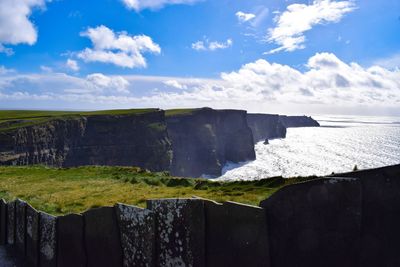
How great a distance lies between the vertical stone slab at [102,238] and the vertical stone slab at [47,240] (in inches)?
58.4

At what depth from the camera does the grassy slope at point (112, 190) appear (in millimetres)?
15219

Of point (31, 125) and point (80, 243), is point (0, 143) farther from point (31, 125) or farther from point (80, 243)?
point (80, 243)

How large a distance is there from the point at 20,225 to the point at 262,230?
954 cm

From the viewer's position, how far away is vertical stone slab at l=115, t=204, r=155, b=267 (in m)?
8.64

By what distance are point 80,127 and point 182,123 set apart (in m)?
65.5

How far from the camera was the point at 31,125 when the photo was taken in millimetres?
92188

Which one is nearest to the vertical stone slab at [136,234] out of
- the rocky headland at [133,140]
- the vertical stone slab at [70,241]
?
the vertical stone slab at [70,241]

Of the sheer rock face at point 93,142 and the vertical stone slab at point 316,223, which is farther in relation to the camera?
the sheer rock face at point 93,142

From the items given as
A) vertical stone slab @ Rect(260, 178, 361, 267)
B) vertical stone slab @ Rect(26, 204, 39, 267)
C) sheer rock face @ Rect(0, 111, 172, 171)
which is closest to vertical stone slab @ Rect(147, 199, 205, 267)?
vertical stone slab @ Rect(260, 178, 361, 267)

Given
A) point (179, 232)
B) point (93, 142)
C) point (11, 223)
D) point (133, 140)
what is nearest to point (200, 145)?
point (133, 140)

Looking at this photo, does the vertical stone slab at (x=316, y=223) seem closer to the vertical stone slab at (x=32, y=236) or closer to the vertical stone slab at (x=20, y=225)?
the vertical stone slab at (x=32, y=236)

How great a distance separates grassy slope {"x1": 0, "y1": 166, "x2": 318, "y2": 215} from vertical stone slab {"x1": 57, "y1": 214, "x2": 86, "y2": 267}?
437 cm

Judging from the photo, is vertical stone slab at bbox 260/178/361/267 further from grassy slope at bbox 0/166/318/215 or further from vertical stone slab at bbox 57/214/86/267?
vertical stone slab at bbox 57/214/86/267

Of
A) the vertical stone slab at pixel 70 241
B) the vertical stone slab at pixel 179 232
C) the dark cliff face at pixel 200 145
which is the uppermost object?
the vertical stone slab at pixel 179 232
